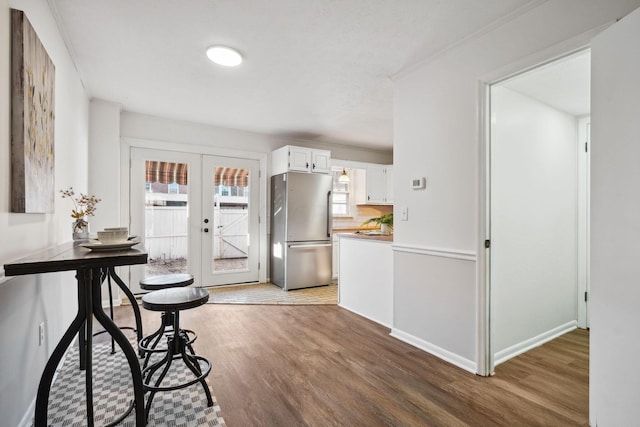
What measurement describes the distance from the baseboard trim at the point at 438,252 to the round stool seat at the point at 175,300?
1691mm

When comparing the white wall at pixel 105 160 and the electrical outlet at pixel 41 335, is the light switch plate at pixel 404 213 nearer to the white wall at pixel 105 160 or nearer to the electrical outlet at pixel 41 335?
the electrical outlet at pixel 41 335

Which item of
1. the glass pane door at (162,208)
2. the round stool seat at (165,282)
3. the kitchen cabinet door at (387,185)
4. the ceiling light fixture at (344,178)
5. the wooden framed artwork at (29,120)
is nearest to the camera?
the wooden framed artwork at (29,120)

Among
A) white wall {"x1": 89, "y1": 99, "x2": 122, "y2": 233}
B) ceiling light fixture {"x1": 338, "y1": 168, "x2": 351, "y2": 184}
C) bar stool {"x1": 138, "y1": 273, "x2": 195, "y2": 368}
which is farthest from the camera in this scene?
ceiling light fixture {"x1": 338, "y1": 168, "x2": 351, "y2": 184}

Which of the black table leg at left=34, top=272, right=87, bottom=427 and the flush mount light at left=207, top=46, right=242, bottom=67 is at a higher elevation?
the flush mount light at left=207, top=46, right=242, bottom=67

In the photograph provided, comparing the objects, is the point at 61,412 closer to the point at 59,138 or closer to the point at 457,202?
the point at 59,138

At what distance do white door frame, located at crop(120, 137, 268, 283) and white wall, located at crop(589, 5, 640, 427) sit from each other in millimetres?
4230

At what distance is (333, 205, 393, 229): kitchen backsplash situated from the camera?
5.96 metres

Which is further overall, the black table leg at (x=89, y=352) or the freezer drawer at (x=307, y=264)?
the freezer drawer at (x=307, y=264)

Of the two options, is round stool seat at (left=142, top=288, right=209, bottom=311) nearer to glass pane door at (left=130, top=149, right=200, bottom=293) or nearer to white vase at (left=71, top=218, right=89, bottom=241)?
white vase at (left=71, top=218, right=89, bottom=241)

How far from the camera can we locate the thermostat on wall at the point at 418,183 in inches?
103

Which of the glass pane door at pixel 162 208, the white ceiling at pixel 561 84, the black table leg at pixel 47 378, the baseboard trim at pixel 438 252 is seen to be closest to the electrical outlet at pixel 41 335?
the black table leg at pixel 47 378

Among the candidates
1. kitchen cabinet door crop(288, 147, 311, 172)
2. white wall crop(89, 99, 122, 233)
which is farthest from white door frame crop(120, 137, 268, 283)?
kitchen cabinet door crop(288, 147, 311, 172)

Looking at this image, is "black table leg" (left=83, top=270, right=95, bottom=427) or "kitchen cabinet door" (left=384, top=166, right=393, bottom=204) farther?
"kitchen cabinet door" (left=384, top=166, right=393, bottom=204)

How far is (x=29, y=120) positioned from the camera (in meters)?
1.56
